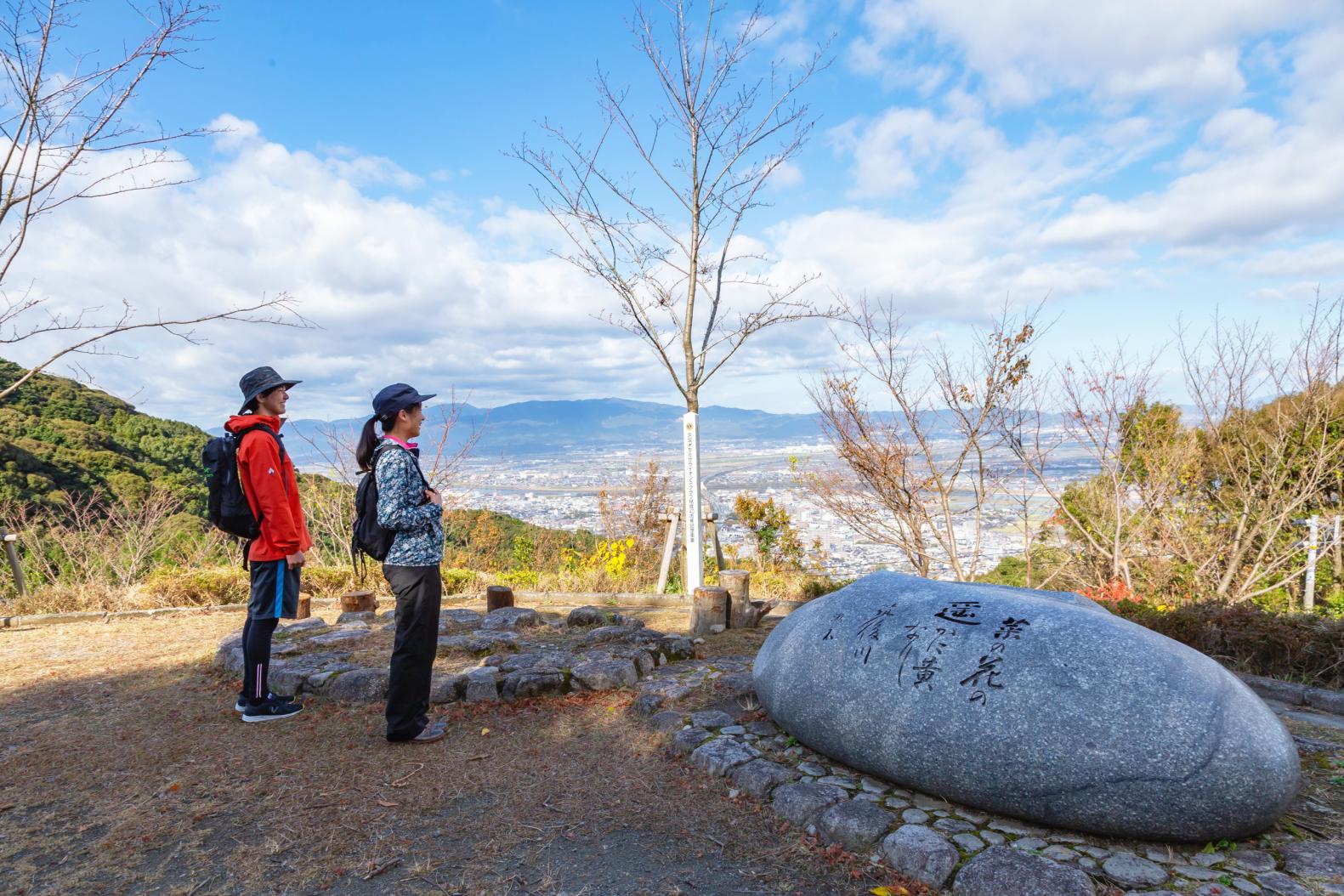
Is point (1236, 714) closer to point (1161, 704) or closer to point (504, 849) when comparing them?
point (1161, 704)

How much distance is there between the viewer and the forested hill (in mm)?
10914

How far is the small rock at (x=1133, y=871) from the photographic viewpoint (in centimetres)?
261

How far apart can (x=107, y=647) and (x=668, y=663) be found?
511 cm

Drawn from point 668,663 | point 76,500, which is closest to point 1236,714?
point 668,663

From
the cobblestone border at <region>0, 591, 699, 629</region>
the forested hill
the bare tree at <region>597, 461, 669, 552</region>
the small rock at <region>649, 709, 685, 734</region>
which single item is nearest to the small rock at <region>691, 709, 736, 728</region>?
the small rock at <region>649, 709, 685, 734</region>

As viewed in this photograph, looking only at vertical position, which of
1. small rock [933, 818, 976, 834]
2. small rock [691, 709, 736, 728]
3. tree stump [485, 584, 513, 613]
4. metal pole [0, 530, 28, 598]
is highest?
metal pole [0, 530, 28, 598]

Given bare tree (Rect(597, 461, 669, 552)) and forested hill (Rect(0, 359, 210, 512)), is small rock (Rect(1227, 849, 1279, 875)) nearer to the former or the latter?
bare tree (Rect(597, 461, 669, 552))

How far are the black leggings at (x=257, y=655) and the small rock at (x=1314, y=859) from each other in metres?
4.92

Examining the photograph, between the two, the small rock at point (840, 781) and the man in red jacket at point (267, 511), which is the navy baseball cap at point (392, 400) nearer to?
the man in red jacket at point (267, 511)

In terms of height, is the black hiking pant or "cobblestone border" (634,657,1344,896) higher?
the black hiking pant

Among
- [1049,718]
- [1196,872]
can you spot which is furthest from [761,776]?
[1196,872]

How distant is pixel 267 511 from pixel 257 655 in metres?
0.97

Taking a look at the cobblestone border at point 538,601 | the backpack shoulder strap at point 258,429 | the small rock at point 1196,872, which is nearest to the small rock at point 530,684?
the backpack shoulder strap at point 258,429

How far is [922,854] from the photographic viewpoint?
281 cm
